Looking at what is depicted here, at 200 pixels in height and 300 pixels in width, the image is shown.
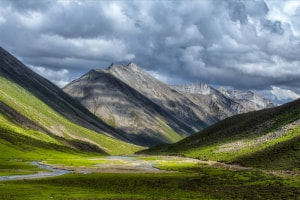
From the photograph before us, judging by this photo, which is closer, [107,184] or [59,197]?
[59,197]

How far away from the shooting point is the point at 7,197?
63.4 m

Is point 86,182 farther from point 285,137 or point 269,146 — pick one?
point 285,137

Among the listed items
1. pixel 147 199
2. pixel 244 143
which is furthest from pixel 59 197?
pixel 244 143

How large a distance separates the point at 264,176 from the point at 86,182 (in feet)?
169

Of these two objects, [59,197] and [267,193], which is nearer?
[59,197]

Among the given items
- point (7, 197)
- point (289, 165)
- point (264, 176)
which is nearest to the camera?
point (7, 197)

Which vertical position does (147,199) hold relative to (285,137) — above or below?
below

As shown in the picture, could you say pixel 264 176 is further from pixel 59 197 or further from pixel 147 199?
pixel 59 197

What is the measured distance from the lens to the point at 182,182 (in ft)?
321

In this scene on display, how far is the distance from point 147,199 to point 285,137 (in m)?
120

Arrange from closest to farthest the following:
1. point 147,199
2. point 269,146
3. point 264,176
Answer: point 147,199 → point 264,176 → point 269,146

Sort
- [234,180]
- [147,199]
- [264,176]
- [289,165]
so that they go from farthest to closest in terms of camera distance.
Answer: [289,165]
[264,176]
[234,180]
[147,199]

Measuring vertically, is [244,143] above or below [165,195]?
above

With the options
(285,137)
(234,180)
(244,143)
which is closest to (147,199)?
(234,180)
